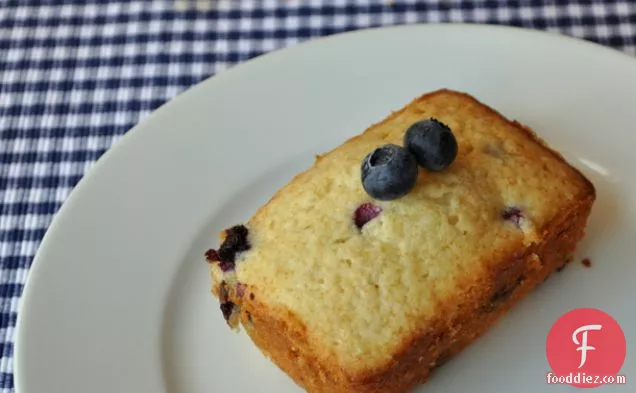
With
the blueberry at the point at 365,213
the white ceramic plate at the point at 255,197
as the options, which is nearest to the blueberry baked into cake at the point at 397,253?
the blueberry at the point at 365,213

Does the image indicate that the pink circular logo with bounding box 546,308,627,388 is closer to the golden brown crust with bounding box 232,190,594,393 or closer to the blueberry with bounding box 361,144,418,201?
the golden brown crust with bounding box 232,190,594,393

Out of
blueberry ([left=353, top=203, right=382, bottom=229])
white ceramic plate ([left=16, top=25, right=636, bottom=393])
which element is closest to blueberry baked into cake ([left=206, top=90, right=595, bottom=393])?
blueberry ([left=353, top=203, right=382, bottom=229])

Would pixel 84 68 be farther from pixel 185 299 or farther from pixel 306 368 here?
pixel 306 368

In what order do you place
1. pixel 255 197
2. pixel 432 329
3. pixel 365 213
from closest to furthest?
pixel 432 329, pixel 365 213, pixel 255 197

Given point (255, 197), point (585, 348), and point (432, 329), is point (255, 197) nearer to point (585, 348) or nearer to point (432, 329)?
point (432, 329)

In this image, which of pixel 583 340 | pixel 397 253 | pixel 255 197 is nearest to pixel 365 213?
pixel 397 253

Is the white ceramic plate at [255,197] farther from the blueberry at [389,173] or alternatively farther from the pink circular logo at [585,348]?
the blueberry at [389,173]

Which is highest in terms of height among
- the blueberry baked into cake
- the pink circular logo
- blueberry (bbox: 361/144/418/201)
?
blueberry (bbox: 361/144/418/201)

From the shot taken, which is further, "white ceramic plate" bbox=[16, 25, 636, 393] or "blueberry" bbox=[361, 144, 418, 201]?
"white ceramic plate" bbox=[16, 25, 636, 393]
